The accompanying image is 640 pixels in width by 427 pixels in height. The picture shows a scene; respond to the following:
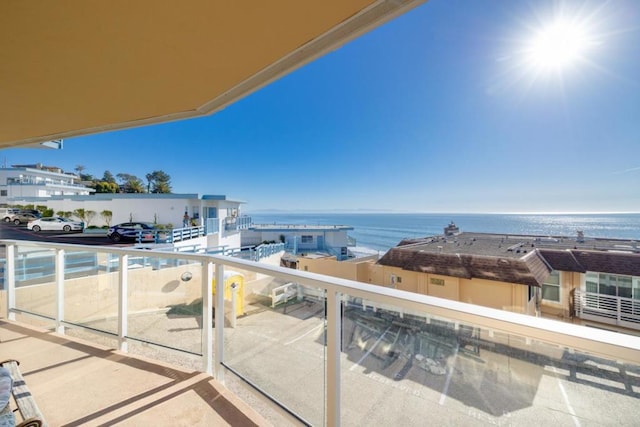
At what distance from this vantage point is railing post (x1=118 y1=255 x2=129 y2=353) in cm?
244

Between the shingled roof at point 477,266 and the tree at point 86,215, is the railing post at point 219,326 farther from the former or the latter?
the tree at point 86,215

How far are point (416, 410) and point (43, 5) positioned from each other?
2.27 meters

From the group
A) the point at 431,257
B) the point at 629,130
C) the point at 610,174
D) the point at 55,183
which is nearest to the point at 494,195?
the point at 610,174

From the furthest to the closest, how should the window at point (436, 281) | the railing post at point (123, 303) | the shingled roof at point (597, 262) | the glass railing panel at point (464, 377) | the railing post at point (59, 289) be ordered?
1. the window at point (436, 281)
2. the shingled roof at point (597, 262)
3. the railing post at point (59, 289)
4. the railing post at point (123, 303)
5. the glass railing panel at point (464, 377)

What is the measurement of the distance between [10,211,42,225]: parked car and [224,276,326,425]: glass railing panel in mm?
26678

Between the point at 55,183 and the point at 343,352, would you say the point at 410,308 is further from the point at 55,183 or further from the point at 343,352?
the point at 55,183

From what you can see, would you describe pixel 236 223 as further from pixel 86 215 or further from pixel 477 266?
pixel 477 266

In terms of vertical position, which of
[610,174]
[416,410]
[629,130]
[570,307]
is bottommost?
[570,307]

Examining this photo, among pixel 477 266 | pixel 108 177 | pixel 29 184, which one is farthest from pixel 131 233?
pixel 108 177

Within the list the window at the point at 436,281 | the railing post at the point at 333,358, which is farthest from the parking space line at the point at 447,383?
the window at the point at 436,281

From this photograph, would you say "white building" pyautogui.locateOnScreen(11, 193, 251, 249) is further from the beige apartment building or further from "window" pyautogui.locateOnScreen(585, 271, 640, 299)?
"window" pyautogui.locateOnScreen(585, 271, 640, 299)

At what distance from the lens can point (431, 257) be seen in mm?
11328

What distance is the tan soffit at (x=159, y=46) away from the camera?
1.15m

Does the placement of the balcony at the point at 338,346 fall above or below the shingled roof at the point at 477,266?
above
